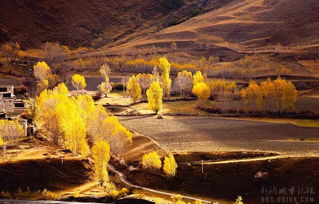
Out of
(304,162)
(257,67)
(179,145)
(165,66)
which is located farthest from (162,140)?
(257,67)

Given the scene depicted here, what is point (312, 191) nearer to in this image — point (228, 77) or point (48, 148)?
point (48, 148)

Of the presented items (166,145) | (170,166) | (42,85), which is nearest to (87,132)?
(166,145)

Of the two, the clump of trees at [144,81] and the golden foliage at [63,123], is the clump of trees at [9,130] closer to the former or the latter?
the golden foliage at [63,123]

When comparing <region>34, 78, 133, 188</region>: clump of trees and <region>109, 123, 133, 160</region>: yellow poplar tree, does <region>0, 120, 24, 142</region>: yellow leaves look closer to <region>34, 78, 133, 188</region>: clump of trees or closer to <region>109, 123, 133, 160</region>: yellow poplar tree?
<region>34, 78, 133, 188</region>: clump of trees

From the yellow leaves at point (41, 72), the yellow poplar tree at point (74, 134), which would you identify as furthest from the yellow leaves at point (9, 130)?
the yellow leaves at point (41, 72)

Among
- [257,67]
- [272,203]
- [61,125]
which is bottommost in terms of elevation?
[272,203]

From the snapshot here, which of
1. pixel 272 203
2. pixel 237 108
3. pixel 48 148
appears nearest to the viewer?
pixel 272 203
